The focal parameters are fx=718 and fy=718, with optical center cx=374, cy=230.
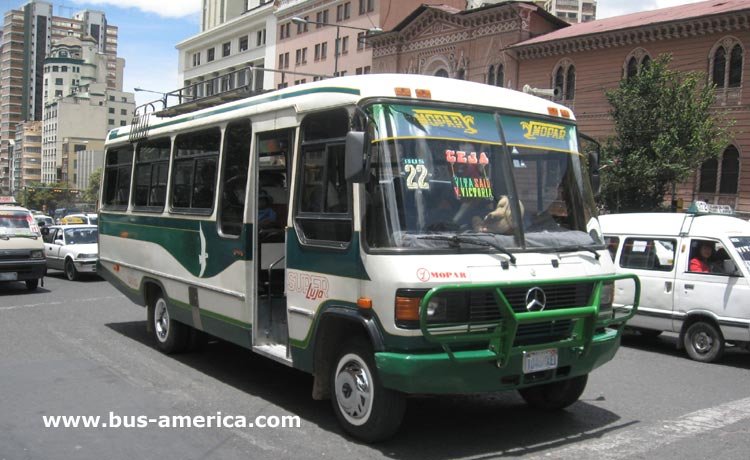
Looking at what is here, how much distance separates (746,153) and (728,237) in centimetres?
2549

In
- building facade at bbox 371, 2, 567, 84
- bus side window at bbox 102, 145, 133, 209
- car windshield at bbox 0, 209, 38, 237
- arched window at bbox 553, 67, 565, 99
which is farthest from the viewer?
building facade at bbox 371, 2, 567, 84

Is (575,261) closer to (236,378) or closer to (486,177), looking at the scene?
(486,177)

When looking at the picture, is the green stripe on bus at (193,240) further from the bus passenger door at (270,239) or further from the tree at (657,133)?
the tree at (657,133)

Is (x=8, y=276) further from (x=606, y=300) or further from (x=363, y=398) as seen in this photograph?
(x=606, y=300)

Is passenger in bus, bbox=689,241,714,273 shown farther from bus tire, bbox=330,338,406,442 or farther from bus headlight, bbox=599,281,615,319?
bus tire, bbox=330,338,406,442

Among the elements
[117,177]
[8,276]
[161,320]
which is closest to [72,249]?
[8,276]

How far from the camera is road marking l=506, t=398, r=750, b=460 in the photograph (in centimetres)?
568

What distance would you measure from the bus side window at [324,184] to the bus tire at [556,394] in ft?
8.51

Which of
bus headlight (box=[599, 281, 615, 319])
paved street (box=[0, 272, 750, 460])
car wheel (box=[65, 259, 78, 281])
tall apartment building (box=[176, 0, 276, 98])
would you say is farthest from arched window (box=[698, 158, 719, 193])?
tall apartment building (box=[176, 0, 276, 98])

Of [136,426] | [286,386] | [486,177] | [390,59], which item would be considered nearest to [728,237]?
[486,177]

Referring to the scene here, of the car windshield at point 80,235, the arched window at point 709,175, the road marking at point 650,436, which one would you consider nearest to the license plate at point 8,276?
the car windshield at point 80,235

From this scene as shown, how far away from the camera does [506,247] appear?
18.5 feet

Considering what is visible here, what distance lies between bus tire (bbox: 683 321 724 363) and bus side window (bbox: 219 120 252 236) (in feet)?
22.4

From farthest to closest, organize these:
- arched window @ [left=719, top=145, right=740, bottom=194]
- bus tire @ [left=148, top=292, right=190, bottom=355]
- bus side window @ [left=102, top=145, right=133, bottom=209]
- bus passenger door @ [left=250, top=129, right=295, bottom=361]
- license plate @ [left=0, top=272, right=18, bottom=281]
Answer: arched window @ [left=719, top=145, right=740, bottom=194], license plate @ [left=0, top=272, right=18, bottom=281], bus side window @ [left=102, top=145, right=133, bottom=209], bus tire @ [left=148, top=292, right=190, bottom=355], bus passenger door @ [left=250, top=129, right=295, bottom=361]
